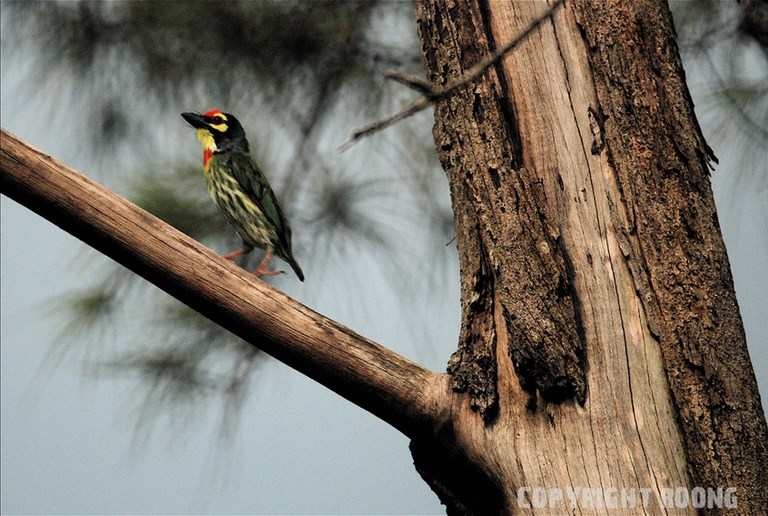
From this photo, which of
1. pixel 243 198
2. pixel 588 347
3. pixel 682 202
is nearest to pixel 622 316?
pixel 588 347

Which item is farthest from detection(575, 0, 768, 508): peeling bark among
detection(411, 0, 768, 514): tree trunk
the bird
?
the bird

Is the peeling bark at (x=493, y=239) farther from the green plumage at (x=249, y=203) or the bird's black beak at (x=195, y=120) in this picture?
the bird's black beak at (x=195, y=120)

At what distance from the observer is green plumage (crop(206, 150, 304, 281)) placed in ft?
9.02

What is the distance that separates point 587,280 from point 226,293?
0.55 m

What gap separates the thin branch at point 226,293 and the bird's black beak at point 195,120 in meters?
1.44

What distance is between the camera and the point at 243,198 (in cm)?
279

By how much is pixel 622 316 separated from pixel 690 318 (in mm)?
100

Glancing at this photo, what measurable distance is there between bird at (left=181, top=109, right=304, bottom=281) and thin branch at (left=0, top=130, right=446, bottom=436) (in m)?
1.12

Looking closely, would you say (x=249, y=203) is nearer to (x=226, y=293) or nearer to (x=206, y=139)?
(x=206, y=139)

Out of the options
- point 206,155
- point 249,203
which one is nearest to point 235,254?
point 249,203

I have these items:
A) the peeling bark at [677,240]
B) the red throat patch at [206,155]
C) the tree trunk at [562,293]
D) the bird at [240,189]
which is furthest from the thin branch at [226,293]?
the red throat patch at [206,155]

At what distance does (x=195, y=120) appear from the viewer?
9.63 ft

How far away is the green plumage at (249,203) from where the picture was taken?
9.02 ft

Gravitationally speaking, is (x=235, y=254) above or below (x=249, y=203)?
below
